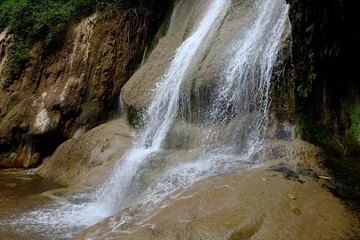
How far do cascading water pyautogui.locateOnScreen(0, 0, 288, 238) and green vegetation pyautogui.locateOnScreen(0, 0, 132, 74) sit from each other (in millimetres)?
6985

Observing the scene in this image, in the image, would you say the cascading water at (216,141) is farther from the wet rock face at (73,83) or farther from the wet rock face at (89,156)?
the wet rock face at (73,83)

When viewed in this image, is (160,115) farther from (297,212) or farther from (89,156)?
(297,212)

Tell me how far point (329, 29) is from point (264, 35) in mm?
1301

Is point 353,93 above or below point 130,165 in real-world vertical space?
above

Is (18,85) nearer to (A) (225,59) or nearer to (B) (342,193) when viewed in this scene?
(A) (225,59)

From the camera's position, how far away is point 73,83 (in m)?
10.5

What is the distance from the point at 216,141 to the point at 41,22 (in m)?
9.83

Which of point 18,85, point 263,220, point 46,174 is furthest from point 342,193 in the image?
point 18,85

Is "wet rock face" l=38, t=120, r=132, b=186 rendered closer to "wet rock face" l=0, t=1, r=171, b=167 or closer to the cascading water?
the cascading water

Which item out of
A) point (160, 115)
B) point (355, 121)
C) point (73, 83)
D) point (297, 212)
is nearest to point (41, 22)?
Result: point (73, 83)

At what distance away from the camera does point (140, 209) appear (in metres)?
3.64

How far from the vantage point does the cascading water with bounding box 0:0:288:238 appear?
14.3 feet

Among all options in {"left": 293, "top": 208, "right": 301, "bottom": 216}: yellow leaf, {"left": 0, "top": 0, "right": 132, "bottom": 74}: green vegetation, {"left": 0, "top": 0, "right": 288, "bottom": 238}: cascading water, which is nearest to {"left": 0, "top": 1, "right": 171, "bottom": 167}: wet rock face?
{"left": 0, "top": 0, "right": 132, "bottom": 74}: green vegetation

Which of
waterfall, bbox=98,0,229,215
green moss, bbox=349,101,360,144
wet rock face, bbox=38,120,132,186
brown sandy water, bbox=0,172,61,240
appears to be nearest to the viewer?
brown sandy water, bbox=0,172,61,240
